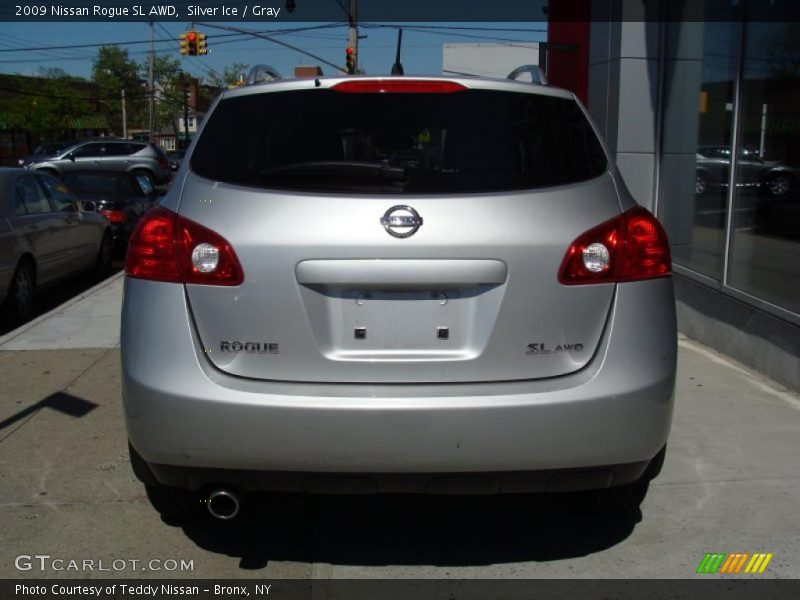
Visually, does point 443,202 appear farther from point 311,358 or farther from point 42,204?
point 42,204

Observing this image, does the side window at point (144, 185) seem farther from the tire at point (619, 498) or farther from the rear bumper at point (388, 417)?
the tire at point (619, 498)

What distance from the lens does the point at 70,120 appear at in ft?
190

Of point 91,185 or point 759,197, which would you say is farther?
point 91,185

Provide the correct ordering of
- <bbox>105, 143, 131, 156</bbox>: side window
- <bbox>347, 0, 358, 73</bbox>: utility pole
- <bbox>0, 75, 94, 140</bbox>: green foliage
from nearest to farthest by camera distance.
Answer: <bbox>105, 143, 131, 156</bbox>: side window → <bbox>347, 0, 358, 73</bbox>: utility pole → <bbox>0, 75, 94, 140</bbox>: green foliage

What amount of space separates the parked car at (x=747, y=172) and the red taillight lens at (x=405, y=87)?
4.21m

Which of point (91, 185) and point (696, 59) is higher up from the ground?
point (696, 59)

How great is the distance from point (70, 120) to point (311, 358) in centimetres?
6060

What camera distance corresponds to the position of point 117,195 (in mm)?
13234

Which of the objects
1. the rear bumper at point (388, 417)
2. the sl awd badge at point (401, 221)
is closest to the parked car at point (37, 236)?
the rear bumper at point (388, 417)

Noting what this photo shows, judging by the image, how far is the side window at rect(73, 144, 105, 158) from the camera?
2681 cm

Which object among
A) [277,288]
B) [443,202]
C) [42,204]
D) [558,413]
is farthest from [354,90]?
[42,204]

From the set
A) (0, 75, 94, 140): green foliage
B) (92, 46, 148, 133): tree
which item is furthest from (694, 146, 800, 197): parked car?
(92, 46, 148, 133): tree

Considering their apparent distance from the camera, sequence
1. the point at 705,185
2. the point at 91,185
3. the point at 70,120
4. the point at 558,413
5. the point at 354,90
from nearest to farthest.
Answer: the point at 558,413
the point at 354,90
the point at 705,185
the point at 91,185
the point at 70,120

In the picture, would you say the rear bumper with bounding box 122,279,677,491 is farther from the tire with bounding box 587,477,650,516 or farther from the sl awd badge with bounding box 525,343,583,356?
the tire with bounding box 587,477,650,516
